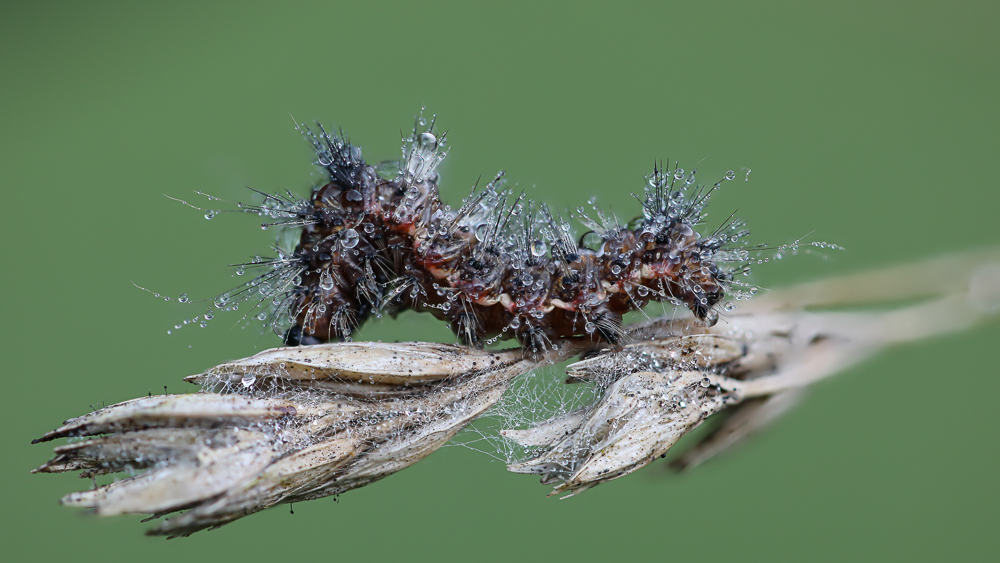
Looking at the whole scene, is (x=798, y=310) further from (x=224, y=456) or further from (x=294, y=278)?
(x=224, y=456)

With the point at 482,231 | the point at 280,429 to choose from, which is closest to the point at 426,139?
the point at 482,231

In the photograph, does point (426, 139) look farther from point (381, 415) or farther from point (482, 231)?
point (381, 415)

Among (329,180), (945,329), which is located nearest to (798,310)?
(945,329)

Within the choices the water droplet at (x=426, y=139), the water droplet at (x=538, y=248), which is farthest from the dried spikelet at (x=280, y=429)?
the water droplet at (x=426, y=139)

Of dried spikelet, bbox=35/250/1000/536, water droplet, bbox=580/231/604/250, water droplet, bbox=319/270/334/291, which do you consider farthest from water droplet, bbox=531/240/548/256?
water droplet, bbox=319/270/334/291

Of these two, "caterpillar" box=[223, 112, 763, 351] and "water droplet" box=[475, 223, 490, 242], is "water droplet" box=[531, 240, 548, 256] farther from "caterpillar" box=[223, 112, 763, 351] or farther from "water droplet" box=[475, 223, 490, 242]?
"water droplet" box=[475, 223, 490, 242]

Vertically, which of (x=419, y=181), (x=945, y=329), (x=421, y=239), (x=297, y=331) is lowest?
(x=945, y=329)
